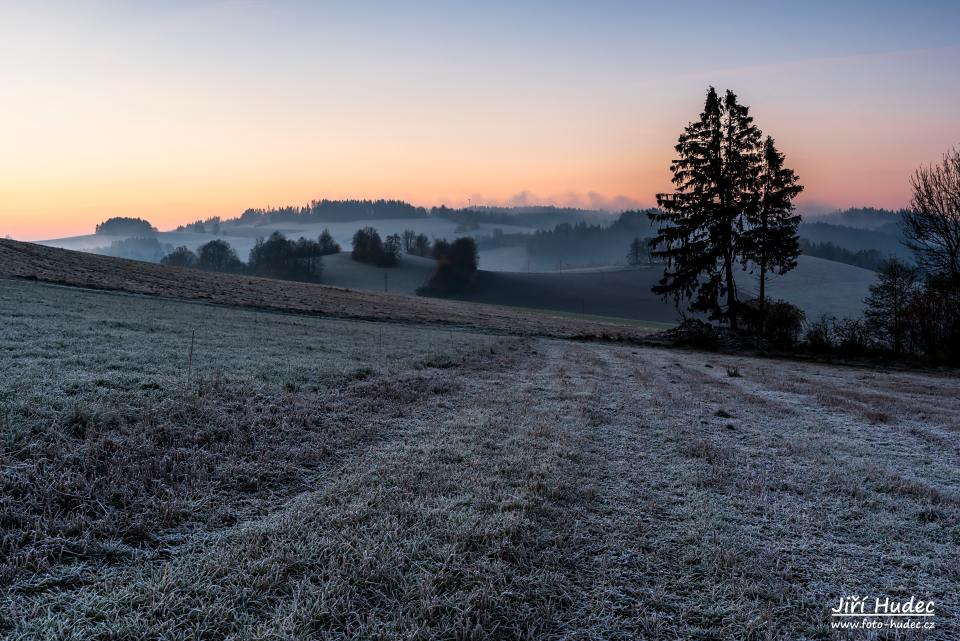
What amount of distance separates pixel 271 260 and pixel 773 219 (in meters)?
111

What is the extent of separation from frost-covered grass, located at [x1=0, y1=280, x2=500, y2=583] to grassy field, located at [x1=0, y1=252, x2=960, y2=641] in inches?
1.4

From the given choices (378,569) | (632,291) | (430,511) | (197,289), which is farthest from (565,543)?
(632,291)

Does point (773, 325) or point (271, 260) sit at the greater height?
point (271, 260)

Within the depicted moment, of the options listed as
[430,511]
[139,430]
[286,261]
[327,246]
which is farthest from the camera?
[327,246]

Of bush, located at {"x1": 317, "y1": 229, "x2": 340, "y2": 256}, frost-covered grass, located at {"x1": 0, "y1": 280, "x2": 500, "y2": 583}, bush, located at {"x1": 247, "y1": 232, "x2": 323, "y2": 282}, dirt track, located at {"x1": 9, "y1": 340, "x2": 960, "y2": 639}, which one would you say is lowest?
dirt track, located at {"x1": 9, "y1": 340, "x2": 960, "y2": 639}

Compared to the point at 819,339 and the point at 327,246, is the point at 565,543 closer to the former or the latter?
the point at 819,339

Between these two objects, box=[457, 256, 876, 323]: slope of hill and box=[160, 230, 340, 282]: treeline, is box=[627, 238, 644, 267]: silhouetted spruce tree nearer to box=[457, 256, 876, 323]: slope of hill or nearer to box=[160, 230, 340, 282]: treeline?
box=[457, 256, 876, 323]: slope of hill

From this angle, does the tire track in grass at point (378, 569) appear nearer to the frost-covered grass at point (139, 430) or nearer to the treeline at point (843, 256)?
the frost-covered grass at point (139, 430)

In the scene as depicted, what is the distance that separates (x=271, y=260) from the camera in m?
119

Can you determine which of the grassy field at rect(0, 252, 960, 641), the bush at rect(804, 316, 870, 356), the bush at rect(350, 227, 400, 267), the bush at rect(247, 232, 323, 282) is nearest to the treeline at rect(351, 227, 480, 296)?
the bush at rect(350, 227, 400, 267)

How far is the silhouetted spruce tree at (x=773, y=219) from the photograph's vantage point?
32.2 meters

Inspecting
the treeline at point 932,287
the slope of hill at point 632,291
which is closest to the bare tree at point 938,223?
the treeline at point 932,287

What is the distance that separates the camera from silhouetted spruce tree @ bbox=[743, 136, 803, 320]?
32.2 m

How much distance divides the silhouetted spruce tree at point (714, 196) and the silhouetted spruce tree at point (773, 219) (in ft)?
2.88
